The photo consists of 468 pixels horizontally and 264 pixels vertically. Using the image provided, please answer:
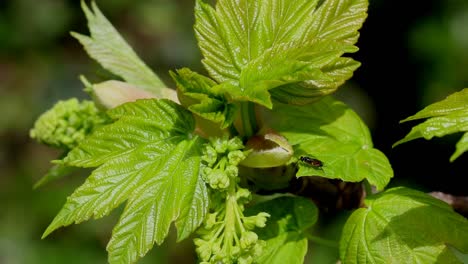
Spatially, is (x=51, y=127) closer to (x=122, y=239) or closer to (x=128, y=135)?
(x=128, y=135)

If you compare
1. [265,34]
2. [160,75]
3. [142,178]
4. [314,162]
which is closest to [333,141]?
[314,162]

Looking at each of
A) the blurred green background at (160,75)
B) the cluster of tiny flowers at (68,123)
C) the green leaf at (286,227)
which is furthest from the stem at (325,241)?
the blurred green background at (160,75)

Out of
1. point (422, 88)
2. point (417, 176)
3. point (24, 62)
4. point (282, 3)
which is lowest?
point (417, 176)

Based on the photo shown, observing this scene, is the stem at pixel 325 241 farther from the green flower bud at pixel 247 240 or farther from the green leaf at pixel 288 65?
the green leaf at pixel 288 65

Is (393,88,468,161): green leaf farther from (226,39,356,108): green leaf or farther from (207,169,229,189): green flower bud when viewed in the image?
(207,169,229,189): green flower bud

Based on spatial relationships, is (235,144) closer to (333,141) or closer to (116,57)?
(333,141)

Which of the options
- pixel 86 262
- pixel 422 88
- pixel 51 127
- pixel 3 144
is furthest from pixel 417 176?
pixel 51 127
